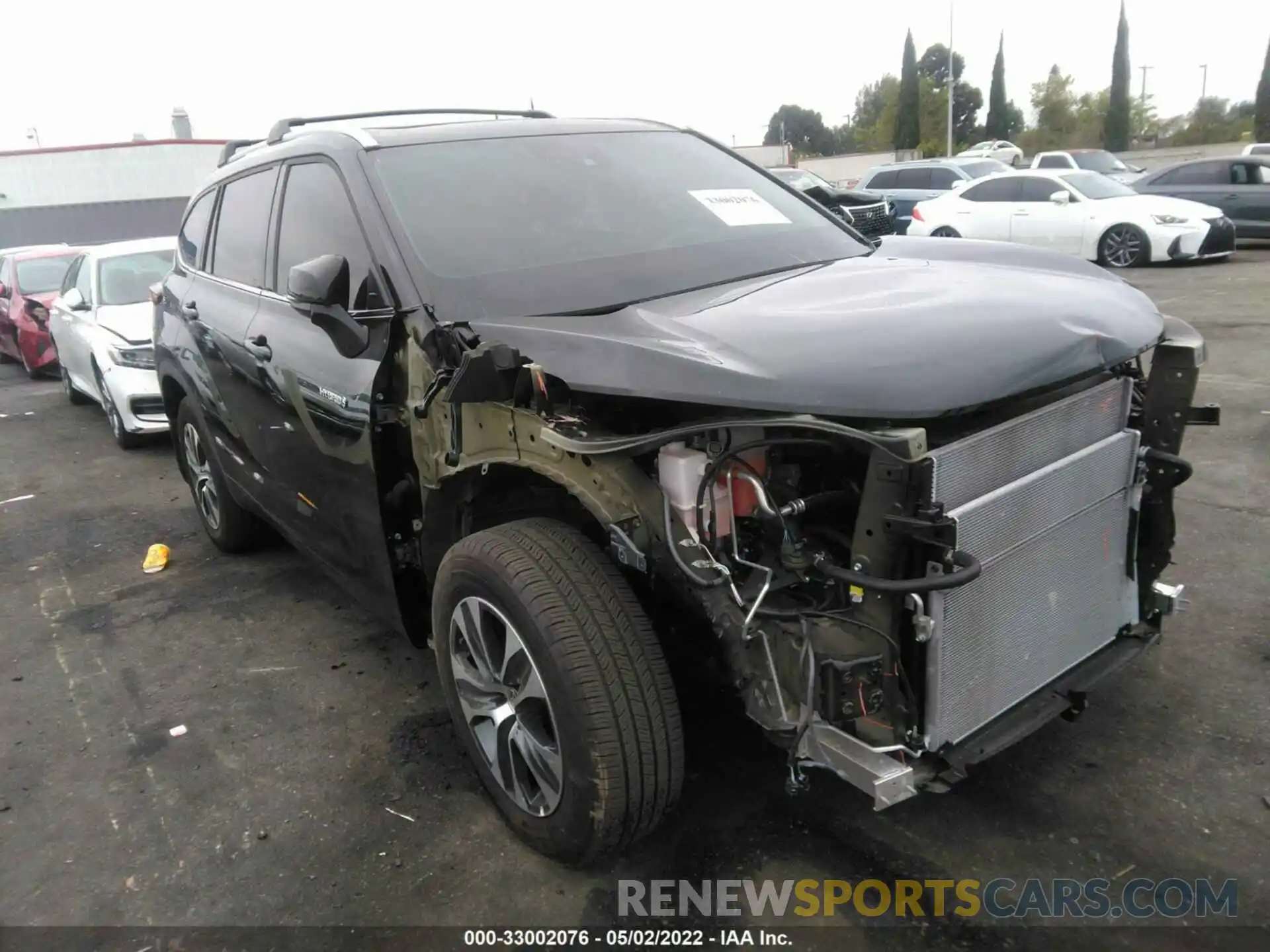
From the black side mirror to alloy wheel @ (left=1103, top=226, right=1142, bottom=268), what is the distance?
13833mm

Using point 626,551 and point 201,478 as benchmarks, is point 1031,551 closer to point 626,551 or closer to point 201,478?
point 626,551

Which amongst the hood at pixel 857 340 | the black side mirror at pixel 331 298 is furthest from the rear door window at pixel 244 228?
the hood at pixel 857 340

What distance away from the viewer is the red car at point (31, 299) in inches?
446

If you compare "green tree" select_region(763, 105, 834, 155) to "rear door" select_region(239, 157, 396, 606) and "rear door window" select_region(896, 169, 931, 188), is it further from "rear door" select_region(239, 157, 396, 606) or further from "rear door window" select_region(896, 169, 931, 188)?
"rear door" select_region(239, 157, 396, 606)

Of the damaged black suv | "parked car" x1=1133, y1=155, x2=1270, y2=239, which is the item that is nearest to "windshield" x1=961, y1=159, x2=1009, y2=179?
"parked car" x1=1133, y1=155, x2=1270, y2=239

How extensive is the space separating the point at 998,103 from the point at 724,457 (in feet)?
238

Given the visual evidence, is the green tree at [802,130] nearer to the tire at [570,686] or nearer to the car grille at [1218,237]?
the car grille at [1218,237]

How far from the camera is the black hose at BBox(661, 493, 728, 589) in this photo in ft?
7.20

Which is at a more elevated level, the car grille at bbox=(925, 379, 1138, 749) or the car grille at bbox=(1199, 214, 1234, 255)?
the car grille at bbox=(925, 379, 1138, 749)

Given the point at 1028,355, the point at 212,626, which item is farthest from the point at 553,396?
the point at 212,626

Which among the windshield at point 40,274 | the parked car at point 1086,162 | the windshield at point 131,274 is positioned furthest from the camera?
the parked car at point 1086,162

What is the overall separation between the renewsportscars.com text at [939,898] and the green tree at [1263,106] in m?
47.3

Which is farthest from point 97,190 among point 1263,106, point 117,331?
point 1263,106

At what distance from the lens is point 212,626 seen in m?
4.37
